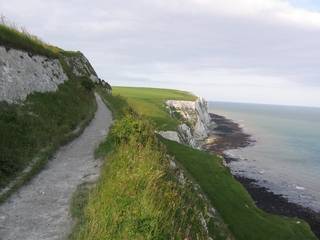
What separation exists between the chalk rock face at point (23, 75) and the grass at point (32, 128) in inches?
30.8

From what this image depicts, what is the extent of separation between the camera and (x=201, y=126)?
130625mm

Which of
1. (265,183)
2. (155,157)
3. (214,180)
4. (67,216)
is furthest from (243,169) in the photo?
(67,216)

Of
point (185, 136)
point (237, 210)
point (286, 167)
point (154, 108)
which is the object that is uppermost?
point (154, 108)

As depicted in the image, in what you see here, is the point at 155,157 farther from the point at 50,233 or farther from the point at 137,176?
the point at 50,233

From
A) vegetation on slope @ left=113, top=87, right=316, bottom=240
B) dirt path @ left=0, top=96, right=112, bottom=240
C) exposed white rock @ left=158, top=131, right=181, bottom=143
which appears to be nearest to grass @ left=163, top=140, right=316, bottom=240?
vegetation on slope @ left=113, top=87, right=316, bottom=240

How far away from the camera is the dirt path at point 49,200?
12622 millimetres

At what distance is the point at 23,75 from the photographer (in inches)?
1192

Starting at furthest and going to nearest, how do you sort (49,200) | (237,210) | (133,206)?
(237,210) → (49,200) → (133,206)

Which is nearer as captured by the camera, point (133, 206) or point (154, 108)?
point (133, 206)

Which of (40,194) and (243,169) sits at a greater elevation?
(40,194)

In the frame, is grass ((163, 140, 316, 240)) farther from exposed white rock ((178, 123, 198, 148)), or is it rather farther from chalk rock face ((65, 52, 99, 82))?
exposed white rock ((178, 123, 198, 148))

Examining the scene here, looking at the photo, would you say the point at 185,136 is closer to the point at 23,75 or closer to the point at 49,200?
the point at 23,75

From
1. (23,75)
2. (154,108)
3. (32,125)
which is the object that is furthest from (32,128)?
(154,108)

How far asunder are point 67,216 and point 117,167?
3648 mm
